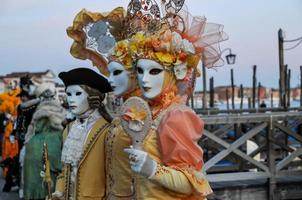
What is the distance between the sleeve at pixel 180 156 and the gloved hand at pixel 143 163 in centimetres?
4

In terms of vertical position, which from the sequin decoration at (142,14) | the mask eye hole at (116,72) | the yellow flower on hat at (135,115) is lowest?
the yellow flower on hat at (135,115)

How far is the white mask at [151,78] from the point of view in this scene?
2.59m

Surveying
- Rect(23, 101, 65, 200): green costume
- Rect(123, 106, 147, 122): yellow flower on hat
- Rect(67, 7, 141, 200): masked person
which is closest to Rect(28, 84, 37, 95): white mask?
Rect(23, 101, 65, 200): green costume

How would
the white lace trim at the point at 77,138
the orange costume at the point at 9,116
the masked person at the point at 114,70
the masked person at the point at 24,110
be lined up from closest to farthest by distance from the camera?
the masked person at the point at 114,70, the white lace trim at the point at 77,138, the masked person at the point at 24,110, the orange costume at the point at 9,116

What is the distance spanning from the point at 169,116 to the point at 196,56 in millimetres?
435

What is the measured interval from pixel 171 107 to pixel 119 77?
62 cm

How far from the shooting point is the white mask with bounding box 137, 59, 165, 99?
2.59 metres

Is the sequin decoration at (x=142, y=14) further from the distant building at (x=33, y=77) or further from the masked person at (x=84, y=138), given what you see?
the distant building at (x=33, y=77)

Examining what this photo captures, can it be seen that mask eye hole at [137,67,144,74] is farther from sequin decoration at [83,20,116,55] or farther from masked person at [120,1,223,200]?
sequin decoration at [83,20,116,55]

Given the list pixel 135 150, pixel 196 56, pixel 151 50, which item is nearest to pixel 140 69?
pixel 151 50

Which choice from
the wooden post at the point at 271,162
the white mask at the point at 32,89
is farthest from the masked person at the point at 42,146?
the wooden post at the point at 271,162

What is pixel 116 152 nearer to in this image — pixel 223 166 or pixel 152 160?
pixel 152 160

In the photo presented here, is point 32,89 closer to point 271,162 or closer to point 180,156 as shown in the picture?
point 271,162

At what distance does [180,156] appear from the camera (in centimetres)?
235
